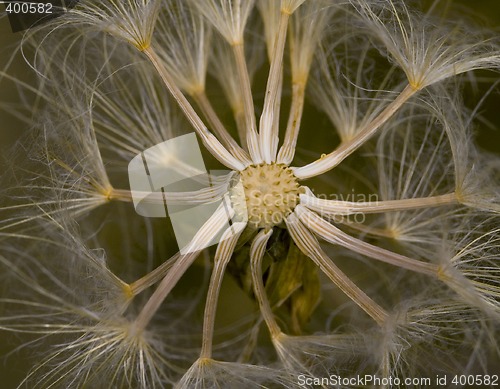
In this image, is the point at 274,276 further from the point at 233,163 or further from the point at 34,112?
the point at 34,112

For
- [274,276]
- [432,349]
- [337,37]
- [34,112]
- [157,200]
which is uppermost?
[337,37]

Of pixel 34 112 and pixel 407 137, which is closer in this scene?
pixel 34 112

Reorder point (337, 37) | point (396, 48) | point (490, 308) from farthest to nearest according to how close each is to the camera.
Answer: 1. point (337, 37)
2. point (396, 48)
3. point (490, 308)

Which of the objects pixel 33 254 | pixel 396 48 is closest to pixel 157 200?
pixel 33 254

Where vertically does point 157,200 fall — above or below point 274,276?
above

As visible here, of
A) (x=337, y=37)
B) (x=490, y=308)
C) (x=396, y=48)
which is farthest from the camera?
(x=337, y=37)
